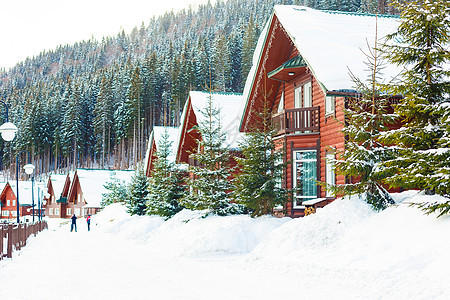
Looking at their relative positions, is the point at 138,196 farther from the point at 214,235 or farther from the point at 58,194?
the point at 58,194

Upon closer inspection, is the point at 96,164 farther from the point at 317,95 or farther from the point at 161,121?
the point at 317,95

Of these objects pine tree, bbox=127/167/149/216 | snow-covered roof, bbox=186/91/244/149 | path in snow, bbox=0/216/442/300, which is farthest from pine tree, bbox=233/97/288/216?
pine tree, bbox=127/167/149/216

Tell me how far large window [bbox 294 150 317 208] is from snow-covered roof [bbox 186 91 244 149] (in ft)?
20.0

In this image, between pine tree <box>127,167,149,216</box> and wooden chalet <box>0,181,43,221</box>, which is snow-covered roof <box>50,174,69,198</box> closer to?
wooden chalet <box>0,181,43,221</box>

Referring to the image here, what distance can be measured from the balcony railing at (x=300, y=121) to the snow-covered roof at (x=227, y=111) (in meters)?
5.64

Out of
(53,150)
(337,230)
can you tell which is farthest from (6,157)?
(337,230)

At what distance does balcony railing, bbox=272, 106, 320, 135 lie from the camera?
2114 centimetres

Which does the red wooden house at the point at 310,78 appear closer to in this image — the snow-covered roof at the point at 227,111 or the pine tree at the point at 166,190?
the snow-covered roof at the point at 227,111

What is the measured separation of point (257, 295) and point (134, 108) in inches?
3311

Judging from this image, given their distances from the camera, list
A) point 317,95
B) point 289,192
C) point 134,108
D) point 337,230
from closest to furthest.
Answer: point 337,230 → point 289,192 → point 317,95 → point 134,108

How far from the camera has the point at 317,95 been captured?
2144cm

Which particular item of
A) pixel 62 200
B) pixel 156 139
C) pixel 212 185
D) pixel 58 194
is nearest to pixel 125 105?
pixel 58 194

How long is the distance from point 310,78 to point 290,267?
12.3 meters

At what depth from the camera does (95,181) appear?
7038cm
